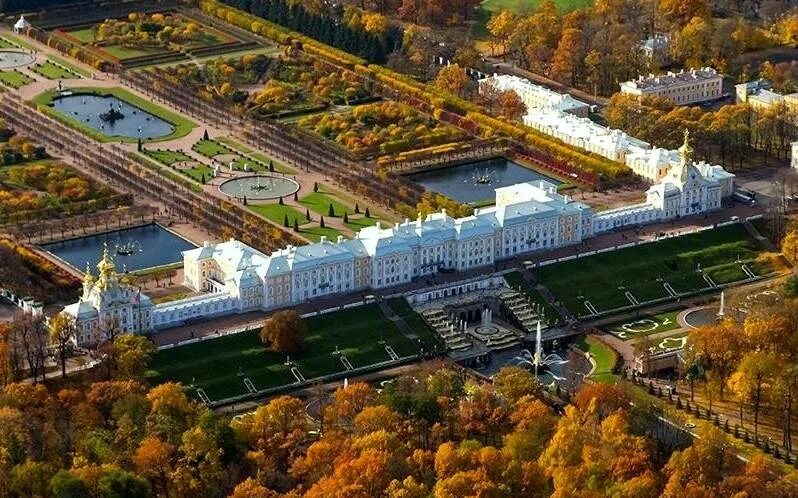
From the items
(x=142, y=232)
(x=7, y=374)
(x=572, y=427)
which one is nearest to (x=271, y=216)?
(x=142, y=232)

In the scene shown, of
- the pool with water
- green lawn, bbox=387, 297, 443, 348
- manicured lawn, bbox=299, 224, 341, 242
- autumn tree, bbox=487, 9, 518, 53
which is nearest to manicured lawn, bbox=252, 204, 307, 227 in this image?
manicured lawn, bbox=299, 224, 341, 242

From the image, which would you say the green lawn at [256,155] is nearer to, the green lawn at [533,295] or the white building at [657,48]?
the green lawn at [533,295]

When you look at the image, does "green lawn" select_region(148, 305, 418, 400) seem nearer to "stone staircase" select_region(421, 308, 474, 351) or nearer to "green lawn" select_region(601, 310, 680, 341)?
"stone staircase" select_region(421, 308, 474, 351)

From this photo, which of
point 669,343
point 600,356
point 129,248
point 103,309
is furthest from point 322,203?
point 669,343

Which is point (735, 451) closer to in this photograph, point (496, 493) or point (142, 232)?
point (496, 493)

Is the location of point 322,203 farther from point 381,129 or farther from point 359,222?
point 381,129

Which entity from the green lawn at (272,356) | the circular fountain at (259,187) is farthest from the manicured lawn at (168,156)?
the green lawn at (272,356)
